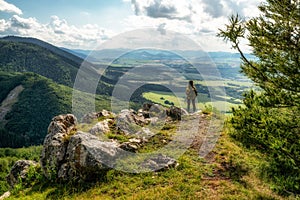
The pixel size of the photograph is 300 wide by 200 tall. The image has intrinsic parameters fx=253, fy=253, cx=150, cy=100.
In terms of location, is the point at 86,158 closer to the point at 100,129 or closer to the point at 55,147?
the point at 55,147

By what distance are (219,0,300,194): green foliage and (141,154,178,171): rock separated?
4906 millimetres

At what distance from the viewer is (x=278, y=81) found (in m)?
→ 10.2

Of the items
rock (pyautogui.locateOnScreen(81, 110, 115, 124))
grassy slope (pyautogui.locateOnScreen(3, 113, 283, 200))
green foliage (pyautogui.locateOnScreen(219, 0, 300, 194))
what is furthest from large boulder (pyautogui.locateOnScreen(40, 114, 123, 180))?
green foliage (pyautogui.locateOnScreen(219, 0, 300, 194))

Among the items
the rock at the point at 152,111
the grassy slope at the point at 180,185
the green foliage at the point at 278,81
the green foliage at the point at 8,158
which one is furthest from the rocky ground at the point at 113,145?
the green foliage at the point at 8,158

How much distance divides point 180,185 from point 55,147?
787 cm

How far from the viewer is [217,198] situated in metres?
11.6

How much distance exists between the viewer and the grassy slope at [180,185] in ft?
39.3

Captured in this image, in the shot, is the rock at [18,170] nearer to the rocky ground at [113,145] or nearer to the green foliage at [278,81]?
the rocky ground at [113,145]

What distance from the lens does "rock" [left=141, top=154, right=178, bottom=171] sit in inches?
563

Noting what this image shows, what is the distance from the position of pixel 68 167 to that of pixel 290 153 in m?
11.0

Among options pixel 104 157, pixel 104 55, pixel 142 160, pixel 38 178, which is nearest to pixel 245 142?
pixel 142 160

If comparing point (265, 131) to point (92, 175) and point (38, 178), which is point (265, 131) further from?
point (38, 178)

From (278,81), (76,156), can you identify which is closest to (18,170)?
(76,156)

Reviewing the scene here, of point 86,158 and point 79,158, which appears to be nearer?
point 86,158
